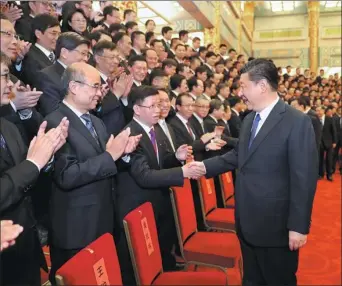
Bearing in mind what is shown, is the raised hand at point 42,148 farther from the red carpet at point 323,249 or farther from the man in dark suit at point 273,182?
the red carpet at point 323,249

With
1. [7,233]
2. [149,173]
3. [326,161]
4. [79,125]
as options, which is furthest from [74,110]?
[326,161]

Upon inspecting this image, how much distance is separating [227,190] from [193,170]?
127 centimetres

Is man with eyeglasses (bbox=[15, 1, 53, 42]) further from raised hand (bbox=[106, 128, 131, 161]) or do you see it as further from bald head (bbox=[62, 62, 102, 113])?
raised hand (bbox=[106, 128, 131, 161])

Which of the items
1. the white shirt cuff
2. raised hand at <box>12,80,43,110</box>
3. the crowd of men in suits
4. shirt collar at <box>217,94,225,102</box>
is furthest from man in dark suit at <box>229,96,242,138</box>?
raised hand at <box>12,80,43,110</box>

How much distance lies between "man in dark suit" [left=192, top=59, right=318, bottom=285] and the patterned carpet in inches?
35.1

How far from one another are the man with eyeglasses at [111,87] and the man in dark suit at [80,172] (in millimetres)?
638

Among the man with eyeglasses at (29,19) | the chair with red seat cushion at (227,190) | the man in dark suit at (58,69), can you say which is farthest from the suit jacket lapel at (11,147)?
the chair with red seat cushion at (227,190)

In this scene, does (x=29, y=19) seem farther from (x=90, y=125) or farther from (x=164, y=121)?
(x=90, y=125)

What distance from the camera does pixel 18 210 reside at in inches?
64.3

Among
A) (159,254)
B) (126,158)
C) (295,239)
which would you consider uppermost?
(126,158)

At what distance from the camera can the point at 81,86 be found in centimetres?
198

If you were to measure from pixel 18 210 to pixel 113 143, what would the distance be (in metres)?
0.56

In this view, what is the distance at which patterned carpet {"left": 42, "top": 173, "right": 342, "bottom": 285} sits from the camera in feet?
9.43

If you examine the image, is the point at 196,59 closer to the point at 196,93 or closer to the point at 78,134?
the point at 196,93
